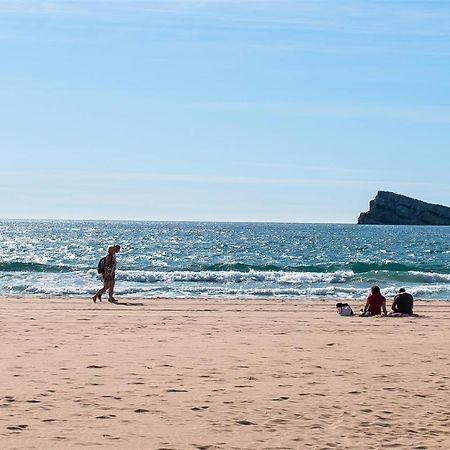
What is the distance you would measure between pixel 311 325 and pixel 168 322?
258cm

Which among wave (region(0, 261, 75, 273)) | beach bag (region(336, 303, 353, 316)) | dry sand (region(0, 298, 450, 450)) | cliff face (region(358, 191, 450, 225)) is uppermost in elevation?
cliff face (region(358, 191, 450, 225))

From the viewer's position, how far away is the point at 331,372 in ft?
31.1

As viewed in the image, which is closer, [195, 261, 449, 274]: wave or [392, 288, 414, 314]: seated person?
[392, 288, 414, 314]: seated person

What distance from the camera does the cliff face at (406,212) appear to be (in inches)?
6594

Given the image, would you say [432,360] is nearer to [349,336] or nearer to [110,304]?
[349,336]

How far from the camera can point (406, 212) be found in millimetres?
168125

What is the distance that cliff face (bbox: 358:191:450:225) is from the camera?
16750 centimetres

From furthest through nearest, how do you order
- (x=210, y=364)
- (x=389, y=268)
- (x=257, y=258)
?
(x=257, y=258) → (x=389, y=268) → (x=210, y=364)

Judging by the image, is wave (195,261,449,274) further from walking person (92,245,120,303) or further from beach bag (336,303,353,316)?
beach bag (336,303,353,316)

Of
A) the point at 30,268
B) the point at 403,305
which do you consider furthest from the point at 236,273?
the point at 403,305

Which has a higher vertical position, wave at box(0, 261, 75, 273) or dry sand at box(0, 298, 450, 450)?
dry sand at box(0, 298, 450, 450)

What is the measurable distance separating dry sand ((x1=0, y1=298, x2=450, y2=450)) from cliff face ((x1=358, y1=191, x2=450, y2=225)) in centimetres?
15612

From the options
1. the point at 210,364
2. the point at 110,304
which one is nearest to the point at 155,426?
the point at 210,364

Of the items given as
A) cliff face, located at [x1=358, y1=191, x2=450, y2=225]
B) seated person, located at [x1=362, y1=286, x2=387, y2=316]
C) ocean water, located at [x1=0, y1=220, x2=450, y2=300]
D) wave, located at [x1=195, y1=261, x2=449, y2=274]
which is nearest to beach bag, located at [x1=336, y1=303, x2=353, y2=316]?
seated person, located at [x1=362, y1=286, x2=387, y2=316]
